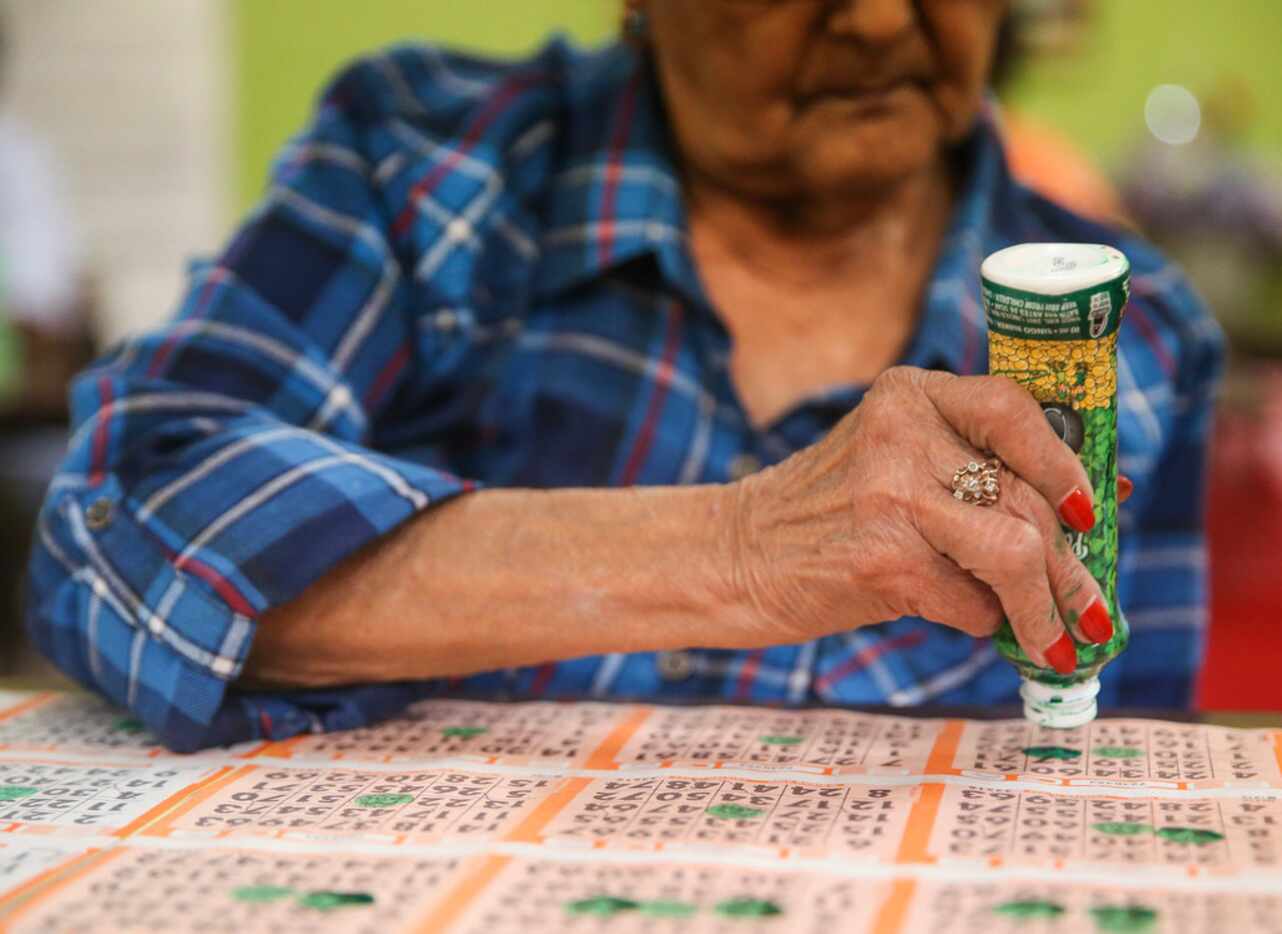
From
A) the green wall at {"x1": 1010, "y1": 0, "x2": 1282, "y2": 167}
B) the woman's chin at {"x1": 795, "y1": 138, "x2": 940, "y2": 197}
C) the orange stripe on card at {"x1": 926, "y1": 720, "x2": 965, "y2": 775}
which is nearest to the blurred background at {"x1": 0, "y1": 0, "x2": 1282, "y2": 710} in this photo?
the green wall at {"x1": 1010, "y1": 0, "x2": 1282, "y2": 167}

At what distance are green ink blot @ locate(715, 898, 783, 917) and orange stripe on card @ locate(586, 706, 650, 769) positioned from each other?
0.20 metres

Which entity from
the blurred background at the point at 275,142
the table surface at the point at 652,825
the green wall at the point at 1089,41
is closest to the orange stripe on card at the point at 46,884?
the table surface at the point at 652,825

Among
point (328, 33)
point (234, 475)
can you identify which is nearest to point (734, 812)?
point (234, 475)

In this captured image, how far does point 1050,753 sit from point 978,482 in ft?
0.55

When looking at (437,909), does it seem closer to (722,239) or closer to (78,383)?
(78,383)

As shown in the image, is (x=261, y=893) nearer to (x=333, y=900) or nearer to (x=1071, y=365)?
(x=333, y=900)

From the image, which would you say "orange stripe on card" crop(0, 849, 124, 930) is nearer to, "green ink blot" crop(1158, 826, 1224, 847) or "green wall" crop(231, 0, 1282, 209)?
"green ink blot" crop(1158, 826, 1224, 847)

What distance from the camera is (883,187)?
3.75 feet

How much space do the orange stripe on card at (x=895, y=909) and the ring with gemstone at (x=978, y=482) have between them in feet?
0.66

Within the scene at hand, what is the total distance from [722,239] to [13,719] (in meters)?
0.64

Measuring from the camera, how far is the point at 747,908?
616 mm

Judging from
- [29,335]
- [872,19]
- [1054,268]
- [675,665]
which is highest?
[872,19]

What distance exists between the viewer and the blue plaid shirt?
0.93 metres

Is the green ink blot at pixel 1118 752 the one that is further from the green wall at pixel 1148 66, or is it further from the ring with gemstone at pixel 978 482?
the green wall at pixel 1148 66
